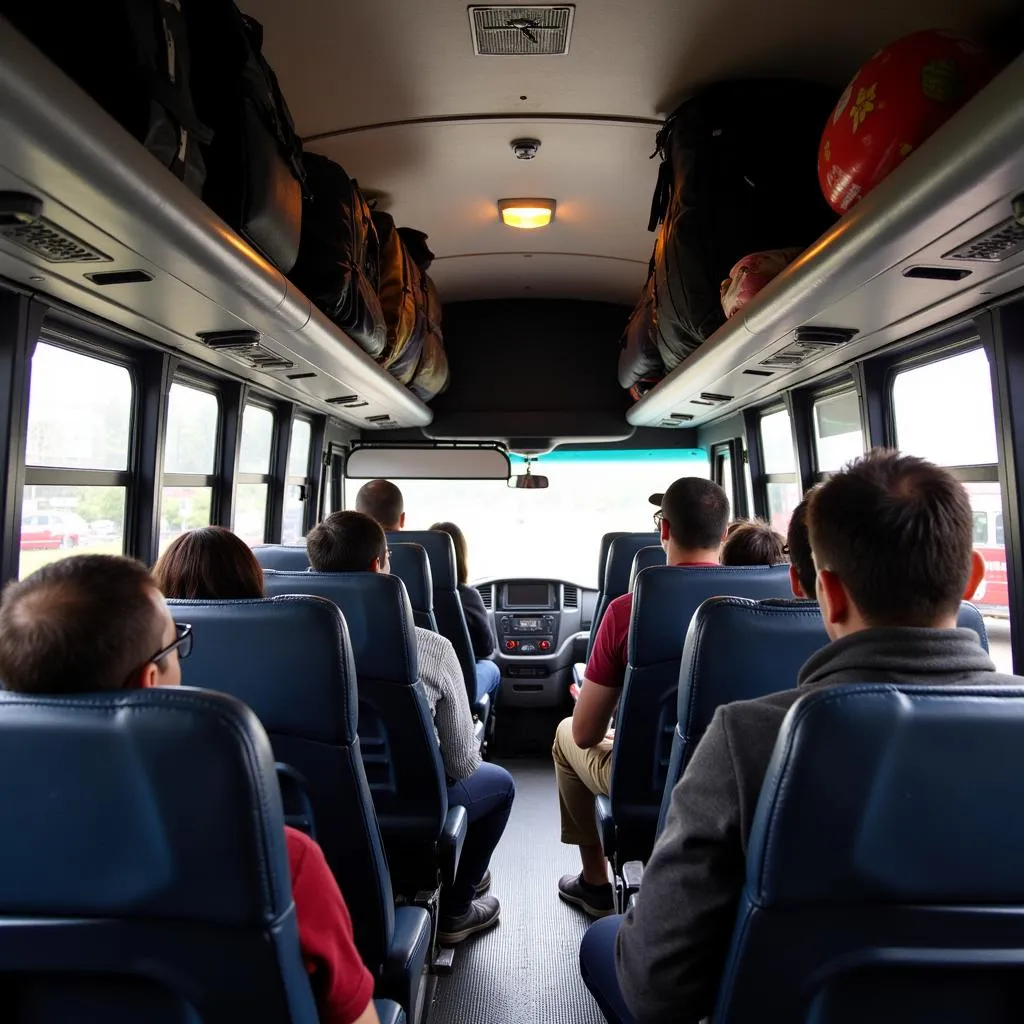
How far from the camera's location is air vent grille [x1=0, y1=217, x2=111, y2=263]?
2.21m

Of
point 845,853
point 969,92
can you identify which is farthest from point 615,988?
point 969,92

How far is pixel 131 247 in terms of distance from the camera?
7.94ft

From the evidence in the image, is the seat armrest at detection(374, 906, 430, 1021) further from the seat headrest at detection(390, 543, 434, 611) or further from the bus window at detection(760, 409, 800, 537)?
the bus window at detection(760, 409, 800, 537)

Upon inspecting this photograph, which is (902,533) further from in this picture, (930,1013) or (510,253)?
(510,253)

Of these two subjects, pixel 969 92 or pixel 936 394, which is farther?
pixel 936 394

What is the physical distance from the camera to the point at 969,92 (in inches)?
87.0

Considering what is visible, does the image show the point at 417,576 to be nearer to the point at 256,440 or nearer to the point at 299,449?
the point at 256,440

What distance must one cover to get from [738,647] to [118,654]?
1485 millimetres

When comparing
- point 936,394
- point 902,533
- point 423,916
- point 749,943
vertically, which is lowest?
point 423,916

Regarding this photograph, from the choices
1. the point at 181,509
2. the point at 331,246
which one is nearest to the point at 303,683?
the point at 331,246

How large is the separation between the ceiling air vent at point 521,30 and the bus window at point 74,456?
2052mm

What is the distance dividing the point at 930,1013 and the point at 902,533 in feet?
2.33

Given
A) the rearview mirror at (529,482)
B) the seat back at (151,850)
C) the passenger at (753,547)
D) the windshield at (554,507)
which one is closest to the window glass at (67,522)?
the seat back at (151,850)

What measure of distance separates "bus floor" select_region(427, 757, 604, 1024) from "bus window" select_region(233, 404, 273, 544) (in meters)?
2.61
